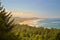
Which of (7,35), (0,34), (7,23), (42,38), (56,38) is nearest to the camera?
(0,34)

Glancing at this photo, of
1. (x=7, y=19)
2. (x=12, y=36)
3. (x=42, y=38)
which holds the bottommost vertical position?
(x=42, y=38)

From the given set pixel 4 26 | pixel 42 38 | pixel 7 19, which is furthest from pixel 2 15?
pixel 42 38

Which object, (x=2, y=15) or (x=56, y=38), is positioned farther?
(x=56, y=38)

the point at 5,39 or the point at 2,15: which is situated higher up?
the point at 2,15

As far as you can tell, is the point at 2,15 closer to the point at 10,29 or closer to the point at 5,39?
the point at 10,29

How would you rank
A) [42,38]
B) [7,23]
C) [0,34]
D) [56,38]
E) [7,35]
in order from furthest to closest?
[42,38]
[56,38]
[7,23]
[7,35]
[0,34]

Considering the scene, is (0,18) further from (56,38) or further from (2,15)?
(56,38)

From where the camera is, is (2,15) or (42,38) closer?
(2,15)

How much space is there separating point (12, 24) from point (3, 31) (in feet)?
4.60

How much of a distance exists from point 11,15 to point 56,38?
36.8 metres

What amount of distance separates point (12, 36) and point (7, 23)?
78 cm

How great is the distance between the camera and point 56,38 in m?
49.3

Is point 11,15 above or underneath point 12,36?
above

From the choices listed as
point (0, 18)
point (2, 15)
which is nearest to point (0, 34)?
point (0, 18)
